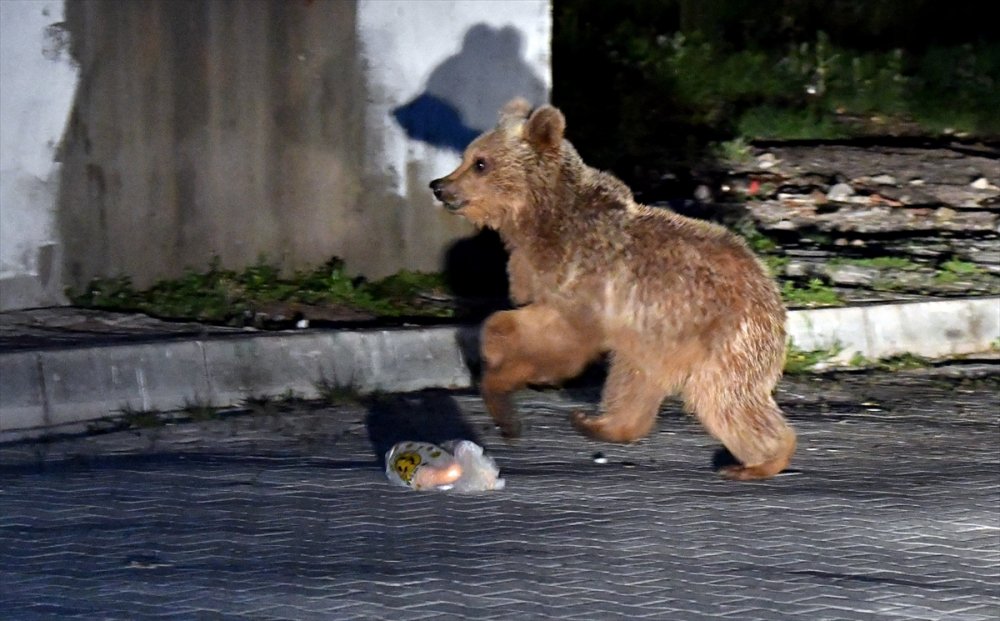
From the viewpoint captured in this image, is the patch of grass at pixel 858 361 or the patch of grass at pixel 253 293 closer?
the patch of grass at pixel 253 293

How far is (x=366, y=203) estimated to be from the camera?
29.7ft

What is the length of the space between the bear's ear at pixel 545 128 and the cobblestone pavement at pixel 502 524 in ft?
4.67

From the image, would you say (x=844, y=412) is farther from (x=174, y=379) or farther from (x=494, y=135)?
(x=174, y=379)

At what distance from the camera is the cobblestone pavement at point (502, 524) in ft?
15.8

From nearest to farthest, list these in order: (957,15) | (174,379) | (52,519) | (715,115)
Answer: (52,519) → (174,379) → (715,115) → (957,15)

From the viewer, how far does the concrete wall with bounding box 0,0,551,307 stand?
8508mm

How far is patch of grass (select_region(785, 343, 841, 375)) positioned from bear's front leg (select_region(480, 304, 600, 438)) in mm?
2416

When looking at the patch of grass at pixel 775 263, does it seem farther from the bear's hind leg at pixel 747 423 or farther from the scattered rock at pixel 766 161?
the bear's hind leg at pixel 747 423

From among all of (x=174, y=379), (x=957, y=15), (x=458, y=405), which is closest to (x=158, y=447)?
(x=174, y=379)

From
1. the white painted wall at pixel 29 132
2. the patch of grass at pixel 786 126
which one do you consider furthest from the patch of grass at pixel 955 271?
the white painted wall at pixel 29 132

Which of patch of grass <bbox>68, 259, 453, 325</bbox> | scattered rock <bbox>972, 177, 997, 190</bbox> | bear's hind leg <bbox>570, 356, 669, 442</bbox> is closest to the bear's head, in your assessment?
bear's hind leg <bbox>570, 356, 669, 442</bbox>

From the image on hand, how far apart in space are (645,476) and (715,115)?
7870mm

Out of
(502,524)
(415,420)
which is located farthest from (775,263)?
(502,524)

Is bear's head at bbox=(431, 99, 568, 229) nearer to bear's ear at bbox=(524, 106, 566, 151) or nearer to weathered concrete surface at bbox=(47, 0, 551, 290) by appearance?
bear's ear at bbox=(524, 106, 566, 151)
